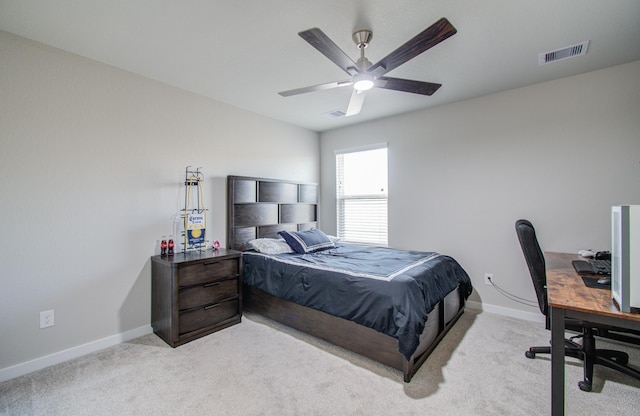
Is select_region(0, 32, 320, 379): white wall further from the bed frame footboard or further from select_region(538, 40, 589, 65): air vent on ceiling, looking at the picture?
select_region(538, 40, 589, 65): air vent on ceiling

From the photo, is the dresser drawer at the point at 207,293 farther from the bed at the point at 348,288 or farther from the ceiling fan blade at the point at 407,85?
the ceiling fan blade at the point at 407,85

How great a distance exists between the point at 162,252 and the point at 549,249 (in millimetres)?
4085

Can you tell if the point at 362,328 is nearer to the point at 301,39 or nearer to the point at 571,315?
the point at 571,315

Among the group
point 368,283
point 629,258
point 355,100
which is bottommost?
point 368,283

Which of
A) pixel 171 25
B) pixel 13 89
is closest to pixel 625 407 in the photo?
pixel 171 25

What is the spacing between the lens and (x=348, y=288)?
7.81 feet

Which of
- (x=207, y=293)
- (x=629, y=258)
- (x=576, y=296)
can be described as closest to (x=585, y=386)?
(x=576, y=296)

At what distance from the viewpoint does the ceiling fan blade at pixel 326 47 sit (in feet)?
5.40

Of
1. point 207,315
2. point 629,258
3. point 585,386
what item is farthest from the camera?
point 207,315

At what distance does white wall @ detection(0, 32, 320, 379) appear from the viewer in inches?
85.7

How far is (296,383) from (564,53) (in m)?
3.48

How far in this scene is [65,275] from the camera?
2.39 m

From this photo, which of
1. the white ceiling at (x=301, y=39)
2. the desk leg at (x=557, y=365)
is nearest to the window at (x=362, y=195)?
the white ceiling at (x=301, y=39)

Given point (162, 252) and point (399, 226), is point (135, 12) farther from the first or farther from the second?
point (399, 226)
